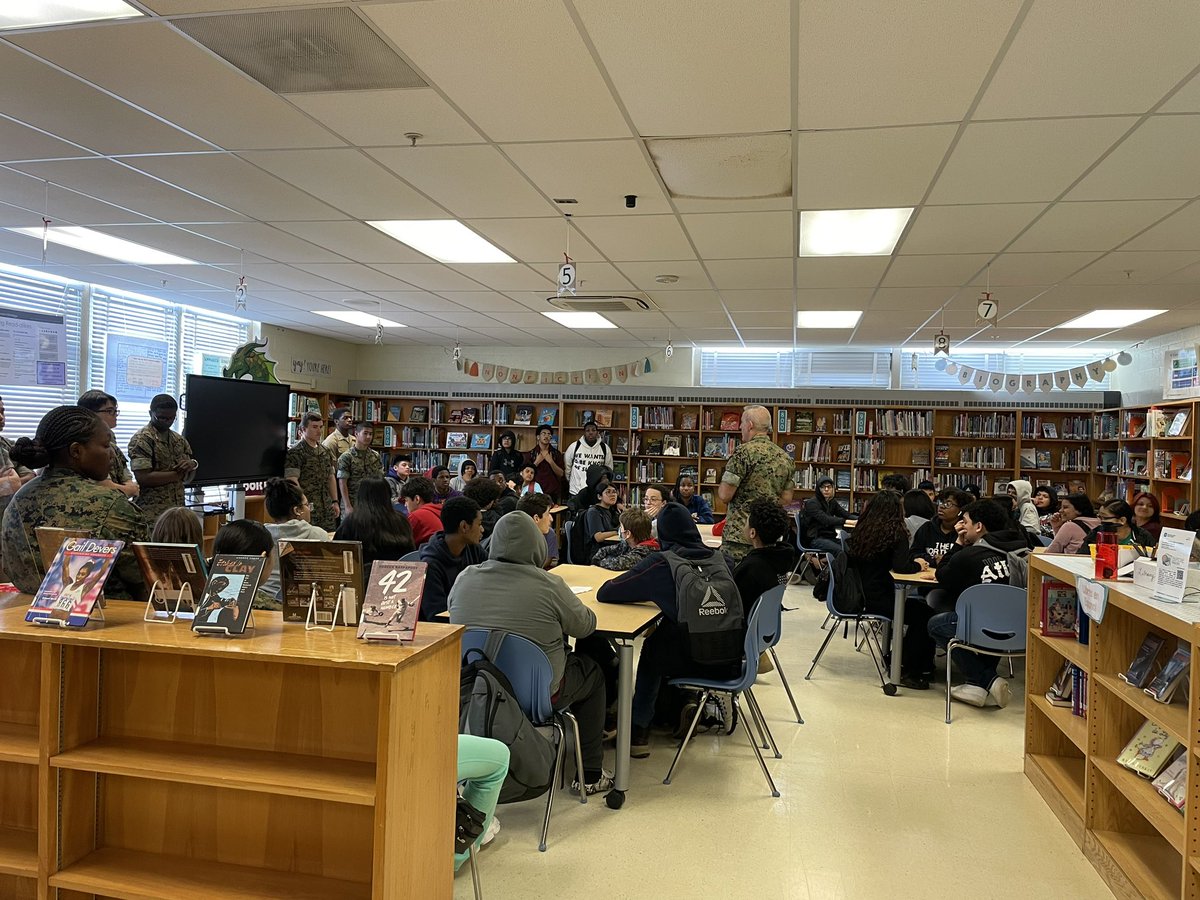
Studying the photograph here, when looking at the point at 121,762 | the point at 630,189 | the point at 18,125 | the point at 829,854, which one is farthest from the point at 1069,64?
the point at 18,125

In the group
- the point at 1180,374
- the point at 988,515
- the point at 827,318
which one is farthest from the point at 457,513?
the point at 1180,374

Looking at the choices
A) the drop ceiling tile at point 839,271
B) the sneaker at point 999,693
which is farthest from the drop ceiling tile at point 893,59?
the sneaker at point 999,693

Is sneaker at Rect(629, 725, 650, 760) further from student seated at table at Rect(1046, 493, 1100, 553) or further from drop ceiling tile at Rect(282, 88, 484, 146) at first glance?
student seated at table at Rect(1046, 493, 1100, 553)

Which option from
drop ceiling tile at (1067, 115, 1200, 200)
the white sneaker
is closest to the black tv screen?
the white sneaker

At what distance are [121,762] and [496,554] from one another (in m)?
1.36

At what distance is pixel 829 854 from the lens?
3.04m

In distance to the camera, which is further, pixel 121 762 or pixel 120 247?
pixel 120 247

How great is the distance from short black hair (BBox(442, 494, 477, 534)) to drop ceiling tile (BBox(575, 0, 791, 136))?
6.04 feet

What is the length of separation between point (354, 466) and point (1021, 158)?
17.7 ft

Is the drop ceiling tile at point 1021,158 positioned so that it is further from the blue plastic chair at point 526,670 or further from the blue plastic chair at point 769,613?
the blue plastic chair at point 526,670

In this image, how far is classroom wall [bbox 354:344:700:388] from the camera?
11.0 meters

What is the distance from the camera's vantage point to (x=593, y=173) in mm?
3838

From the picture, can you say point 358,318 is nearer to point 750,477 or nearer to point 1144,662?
point 750,477

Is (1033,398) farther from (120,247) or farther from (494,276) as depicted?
(120,247)
